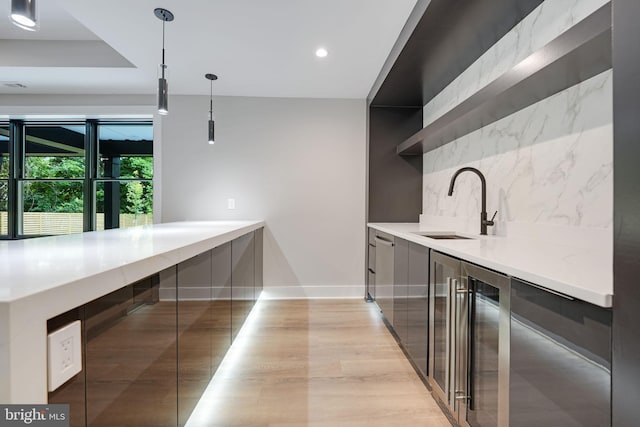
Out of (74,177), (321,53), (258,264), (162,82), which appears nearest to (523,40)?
(321,53)

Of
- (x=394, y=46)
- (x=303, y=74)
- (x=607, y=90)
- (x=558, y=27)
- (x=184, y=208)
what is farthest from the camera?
(x=184, y=208)

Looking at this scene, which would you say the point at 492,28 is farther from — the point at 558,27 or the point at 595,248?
the point at 595,248

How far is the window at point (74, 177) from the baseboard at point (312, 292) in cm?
186

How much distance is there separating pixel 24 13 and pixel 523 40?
7.77 ft

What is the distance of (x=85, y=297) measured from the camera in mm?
663

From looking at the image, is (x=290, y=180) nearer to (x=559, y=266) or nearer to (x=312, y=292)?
(x=312, y=292)

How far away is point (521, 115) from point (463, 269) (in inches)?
44.3

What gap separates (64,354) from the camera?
621 millimetres

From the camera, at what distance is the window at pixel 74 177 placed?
12.7ft

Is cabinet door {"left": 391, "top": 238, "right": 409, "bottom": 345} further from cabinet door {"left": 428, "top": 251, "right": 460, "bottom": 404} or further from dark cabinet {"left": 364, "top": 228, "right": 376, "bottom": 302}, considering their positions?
dark cabinet {"left": 364, "top": 228, "right": 376, "bottom": 302}

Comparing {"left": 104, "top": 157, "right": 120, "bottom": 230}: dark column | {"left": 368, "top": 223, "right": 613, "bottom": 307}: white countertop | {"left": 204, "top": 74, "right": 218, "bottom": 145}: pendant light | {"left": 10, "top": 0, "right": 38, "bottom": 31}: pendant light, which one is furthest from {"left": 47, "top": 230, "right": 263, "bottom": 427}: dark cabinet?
{"left": 104, "top": 157, "right": 120, "bottom": 230}: dark column

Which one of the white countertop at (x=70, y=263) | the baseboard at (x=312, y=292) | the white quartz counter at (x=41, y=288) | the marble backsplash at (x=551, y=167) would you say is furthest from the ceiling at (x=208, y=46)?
the baseboard at (x=312, y=292)

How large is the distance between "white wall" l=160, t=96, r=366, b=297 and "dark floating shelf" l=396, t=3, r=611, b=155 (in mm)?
1572

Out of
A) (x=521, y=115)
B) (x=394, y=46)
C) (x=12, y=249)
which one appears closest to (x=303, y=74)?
(x=394, y=46)
